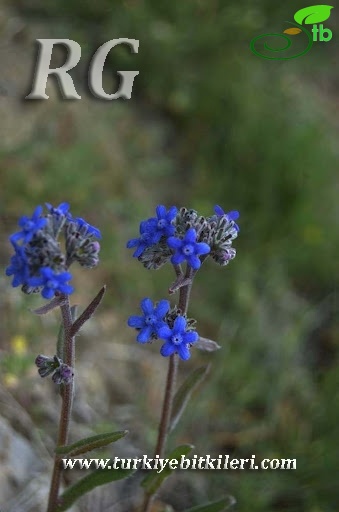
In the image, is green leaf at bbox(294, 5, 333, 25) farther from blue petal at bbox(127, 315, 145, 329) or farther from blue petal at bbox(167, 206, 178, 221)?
blue petal at bbox(127, 315, 145, 329)

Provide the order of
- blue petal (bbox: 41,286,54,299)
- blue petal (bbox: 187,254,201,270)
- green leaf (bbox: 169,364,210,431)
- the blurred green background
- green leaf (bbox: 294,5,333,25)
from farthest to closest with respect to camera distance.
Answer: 1. green leaf (bbox: 294,5,333,25)
2. the blurred green background
3. green leaf (bbox: 169,364,210,431)
4. blue petal (bbox: 187,254,201,270)
5. blue petal (bbox: 41,286,54,299)

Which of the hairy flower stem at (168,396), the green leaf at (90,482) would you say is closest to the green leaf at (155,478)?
the hairy flower stem at (168,396)

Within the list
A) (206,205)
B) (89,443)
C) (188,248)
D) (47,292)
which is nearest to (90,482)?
(89,443)

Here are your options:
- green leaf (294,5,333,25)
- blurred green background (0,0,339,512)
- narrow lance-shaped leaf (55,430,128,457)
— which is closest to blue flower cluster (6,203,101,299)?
narrow lance-shaped leaf (55,430,128,457)

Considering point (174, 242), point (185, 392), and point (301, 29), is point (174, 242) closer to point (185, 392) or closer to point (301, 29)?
point (185, 392)

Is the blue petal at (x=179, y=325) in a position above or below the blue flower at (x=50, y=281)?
above

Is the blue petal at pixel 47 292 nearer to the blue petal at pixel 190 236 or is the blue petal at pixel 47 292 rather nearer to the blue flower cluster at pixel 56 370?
the blue flower cluster at pixel 56 370
